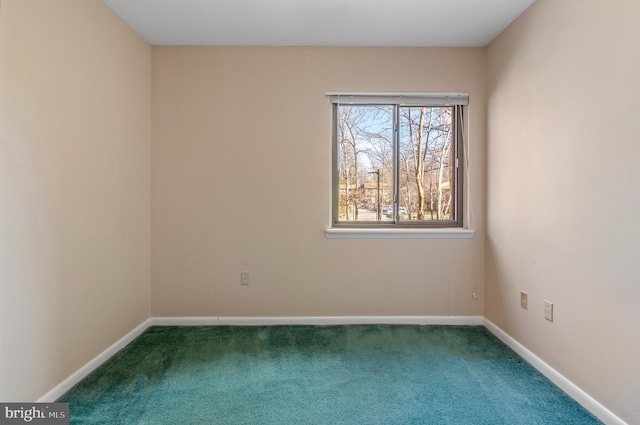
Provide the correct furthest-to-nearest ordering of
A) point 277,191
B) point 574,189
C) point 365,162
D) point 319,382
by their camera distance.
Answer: point 365,162
point 277,191
point 319,382
point 574,189

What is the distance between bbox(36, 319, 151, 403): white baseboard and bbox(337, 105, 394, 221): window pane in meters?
1.86

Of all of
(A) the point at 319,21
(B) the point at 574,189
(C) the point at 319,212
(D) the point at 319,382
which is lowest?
(D) the point at 319,382

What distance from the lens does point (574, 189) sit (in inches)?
66.6

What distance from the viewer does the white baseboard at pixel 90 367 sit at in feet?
5.38

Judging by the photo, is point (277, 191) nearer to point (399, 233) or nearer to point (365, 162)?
point (365, 162)

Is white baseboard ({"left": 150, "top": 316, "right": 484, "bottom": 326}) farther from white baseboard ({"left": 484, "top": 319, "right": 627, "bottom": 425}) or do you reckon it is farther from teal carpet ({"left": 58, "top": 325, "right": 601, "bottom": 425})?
white baseboard ({"left": 484, "top": 319, "right": 627, "bottom": 425})

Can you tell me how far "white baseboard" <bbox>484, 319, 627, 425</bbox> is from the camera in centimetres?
149

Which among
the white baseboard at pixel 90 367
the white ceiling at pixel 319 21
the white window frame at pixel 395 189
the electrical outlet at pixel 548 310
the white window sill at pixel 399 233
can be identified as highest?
the white ceiling at pixel 319 21

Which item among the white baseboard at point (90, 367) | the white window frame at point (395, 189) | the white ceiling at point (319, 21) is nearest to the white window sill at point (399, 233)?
the white window frame at point (395, 189)

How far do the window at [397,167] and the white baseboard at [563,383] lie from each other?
98 cm

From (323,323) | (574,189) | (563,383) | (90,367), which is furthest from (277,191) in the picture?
(563,383)

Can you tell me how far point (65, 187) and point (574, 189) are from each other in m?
2.81

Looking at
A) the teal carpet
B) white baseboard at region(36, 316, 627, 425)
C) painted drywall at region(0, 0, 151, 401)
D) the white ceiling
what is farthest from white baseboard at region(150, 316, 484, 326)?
the white ceiling

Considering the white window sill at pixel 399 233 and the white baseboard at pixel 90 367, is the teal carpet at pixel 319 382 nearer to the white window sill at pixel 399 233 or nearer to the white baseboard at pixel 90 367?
the white baseboard at pixel 90 367
